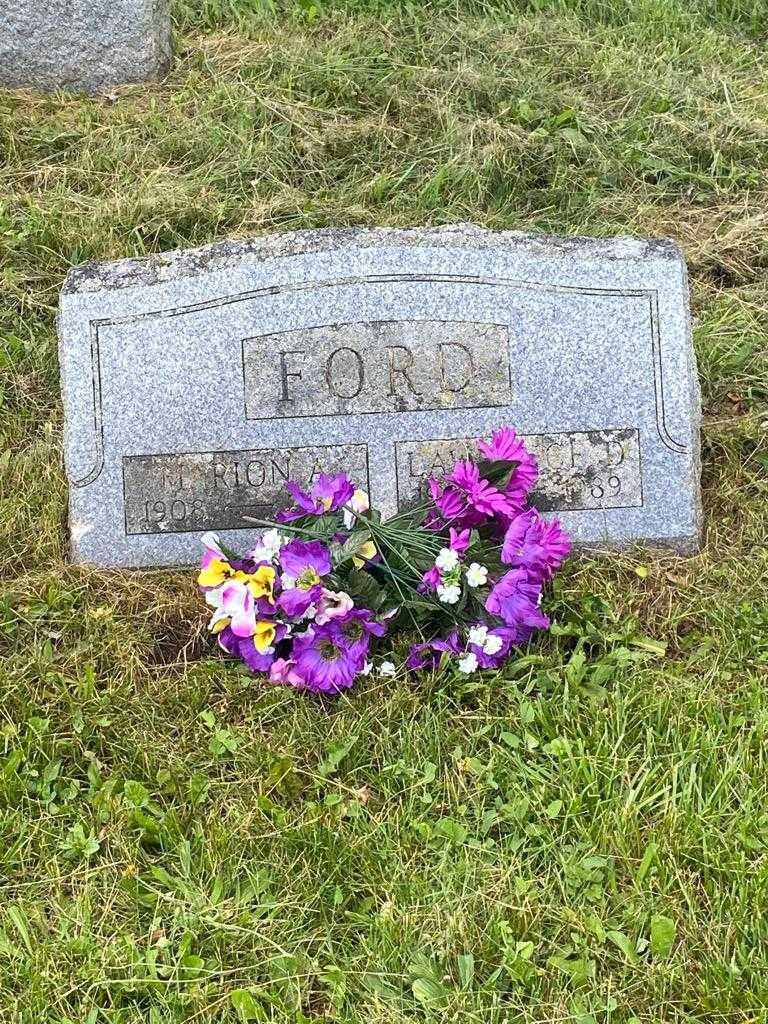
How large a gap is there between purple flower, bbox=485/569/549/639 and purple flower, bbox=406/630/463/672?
115mm

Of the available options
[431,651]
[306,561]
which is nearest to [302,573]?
[306,561]

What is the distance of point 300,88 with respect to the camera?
4.30 m

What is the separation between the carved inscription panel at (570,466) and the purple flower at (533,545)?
11.9 inches

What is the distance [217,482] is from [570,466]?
0.96 metres

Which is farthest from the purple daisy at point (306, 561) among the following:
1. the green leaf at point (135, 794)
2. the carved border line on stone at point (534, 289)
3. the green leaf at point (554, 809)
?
the carved border line on stone at point (534, 289)

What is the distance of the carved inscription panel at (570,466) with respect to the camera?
2818 millimetres

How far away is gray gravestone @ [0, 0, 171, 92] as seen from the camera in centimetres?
423

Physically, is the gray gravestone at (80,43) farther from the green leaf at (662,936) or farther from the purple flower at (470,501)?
the green leaf at (662,936)

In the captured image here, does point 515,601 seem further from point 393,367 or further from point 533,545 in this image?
point 393,367

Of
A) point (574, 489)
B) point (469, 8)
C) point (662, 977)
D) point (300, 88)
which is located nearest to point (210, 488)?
point (574, 489)

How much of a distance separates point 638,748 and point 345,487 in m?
0.91

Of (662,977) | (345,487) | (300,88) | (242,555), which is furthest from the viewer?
(300,88)

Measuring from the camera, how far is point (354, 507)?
2.51 metres

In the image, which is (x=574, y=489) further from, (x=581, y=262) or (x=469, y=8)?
(x=469, y=8)
